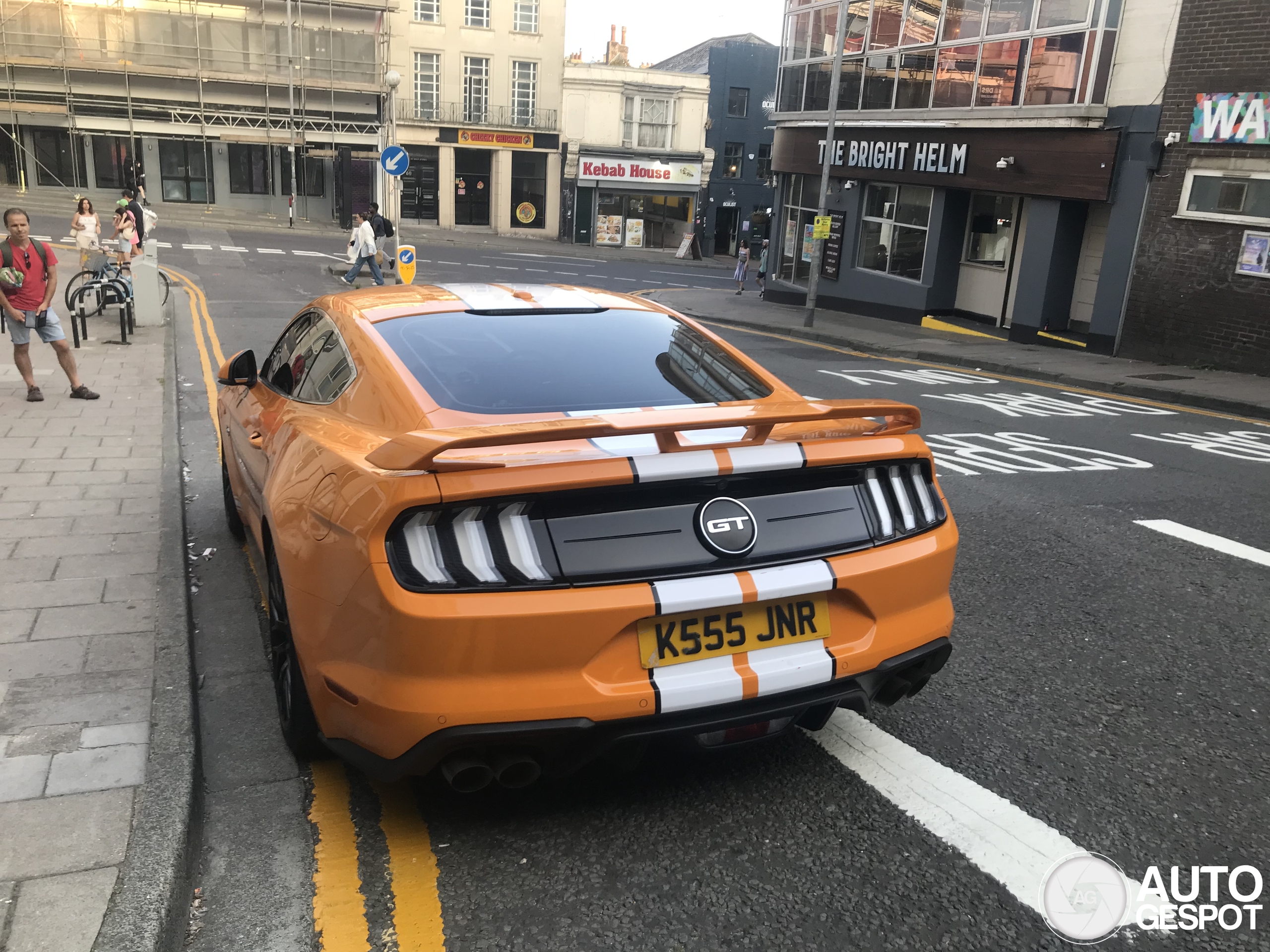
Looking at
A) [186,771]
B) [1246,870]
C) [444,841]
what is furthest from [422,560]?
[1246,870]

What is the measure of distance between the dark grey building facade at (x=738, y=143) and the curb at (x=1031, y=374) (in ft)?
97.8

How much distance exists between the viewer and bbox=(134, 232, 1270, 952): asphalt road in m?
2.86

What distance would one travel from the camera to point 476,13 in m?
47.5

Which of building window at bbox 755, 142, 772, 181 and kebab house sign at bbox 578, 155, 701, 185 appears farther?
building window at bbox 755, 142, 772, 181

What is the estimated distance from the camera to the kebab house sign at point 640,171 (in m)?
49.0

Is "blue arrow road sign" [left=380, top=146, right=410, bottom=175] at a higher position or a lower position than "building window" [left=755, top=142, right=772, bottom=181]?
lower

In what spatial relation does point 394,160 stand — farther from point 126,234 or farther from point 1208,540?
point 1208,540

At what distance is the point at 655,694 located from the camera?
2.96 m

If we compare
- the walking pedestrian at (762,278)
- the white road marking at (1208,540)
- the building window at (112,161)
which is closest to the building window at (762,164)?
the walking pedestrian at (762,278)

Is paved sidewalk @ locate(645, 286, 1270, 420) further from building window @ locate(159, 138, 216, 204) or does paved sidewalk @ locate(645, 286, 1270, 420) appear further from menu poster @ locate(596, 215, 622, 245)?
building window @ locate(159, 138, 216, 204)

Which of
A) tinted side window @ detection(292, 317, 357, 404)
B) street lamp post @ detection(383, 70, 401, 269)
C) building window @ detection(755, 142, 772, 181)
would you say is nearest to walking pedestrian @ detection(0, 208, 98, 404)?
tinted side window @ detection(292, 317, 357, 404)

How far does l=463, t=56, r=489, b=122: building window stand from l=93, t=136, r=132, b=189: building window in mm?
14327

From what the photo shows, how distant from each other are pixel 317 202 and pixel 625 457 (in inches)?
1775

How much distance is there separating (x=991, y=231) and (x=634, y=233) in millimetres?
30852
